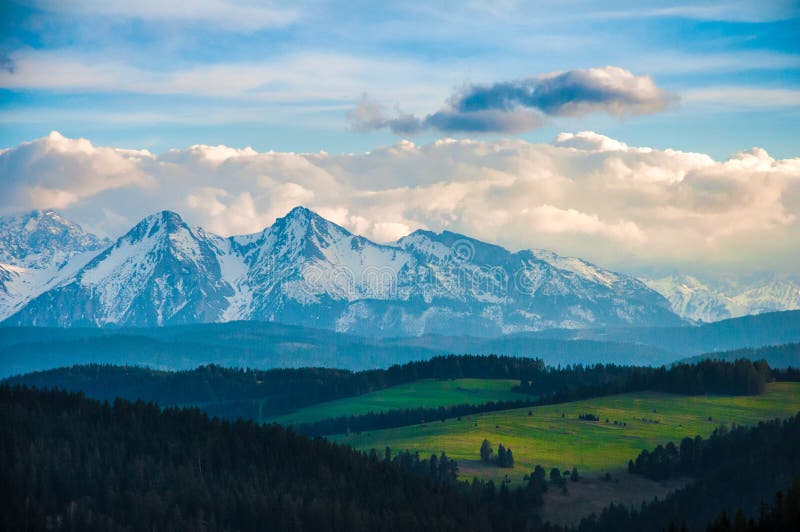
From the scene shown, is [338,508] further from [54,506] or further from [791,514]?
[791,514]

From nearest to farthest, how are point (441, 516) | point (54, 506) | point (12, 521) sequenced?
point (12, 521) → point (54, 506) → point (441, 516)

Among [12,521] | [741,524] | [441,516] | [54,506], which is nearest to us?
[741,524]

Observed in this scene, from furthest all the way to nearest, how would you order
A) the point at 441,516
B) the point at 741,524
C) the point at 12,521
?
the point at 441,516
the point at 12,521
the point at 741,524

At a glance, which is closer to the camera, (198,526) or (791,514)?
(791,514)

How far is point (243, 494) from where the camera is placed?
196 metres

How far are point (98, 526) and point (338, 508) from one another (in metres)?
35.5

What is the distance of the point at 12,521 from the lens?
169m

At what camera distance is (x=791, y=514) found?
126500 millimetres

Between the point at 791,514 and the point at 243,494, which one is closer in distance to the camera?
the point at 791,514

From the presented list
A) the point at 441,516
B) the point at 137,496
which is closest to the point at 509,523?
the point at 441,516

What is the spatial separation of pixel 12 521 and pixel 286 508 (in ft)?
133

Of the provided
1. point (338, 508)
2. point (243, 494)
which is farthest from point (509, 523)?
point (243, 494)

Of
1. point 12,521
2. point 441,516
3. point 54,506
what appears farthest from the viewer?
point 441,516

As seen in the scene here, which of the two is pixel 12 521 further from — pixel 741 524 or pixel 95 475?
pixel 741 524
